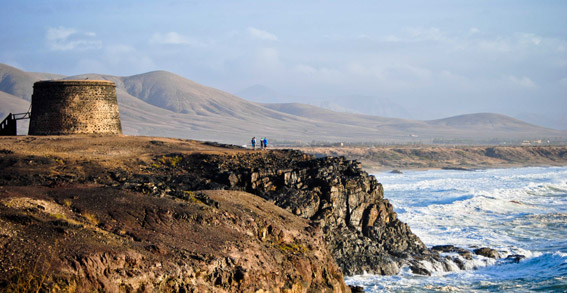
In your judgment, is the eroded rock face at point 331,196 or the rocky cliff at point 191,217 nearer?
the rocky cliff at point 191,217

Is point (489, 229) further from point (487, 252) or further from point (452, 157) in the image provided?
point (452, 157)

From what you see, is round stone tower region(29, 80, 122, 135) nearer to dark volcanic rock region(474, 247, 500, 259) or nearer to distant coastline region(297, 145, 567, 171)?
dark volcanic rock region(474, 247, 500, 259)

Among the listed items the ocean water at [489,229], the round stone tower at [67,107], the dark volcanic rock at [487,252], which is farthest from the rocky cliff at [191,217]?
the dark volcanic rock at [487,252]

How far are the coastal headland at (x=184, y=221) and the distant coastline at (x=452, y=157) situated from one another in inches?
2443

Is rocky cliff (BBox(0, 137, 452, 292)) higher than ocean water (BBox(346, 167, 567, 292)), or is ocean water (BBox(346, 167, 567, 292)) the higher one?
rocky cliff (BBox(0, 137, 452, 292))

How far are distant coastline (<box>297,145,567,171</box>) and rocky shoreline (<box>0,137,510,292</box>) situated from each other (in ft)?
203

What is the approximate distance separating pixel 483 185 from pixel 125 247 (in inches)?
1905

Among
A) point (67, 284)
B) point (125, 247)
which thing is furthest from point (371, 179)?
point (67, 284)

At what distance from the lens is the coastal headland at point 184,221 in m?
12.0

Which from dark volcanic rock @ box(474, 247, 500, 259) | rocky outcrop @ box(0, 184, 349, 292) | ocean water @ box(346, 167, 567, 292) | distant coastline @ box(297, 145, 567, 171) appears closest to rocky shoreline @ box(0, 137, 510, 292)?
rocky outcrop @ box(0, 184, 349, 292)

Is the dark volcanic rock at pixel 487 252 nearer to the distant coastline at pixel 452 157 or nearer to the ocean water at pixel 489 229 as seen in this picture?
the ocean water at pixel 489 229

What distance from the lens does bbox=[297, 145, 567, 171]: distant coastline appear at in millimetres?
93131

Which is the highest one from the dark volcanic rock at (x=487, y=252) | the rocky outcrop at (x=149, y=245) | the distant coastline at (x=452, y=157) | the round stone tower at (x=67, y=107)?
the round stone tower at (x=67, y=107)

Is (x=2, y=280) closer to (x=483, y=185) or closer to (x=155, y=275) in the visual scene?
(x=155, y=275)
